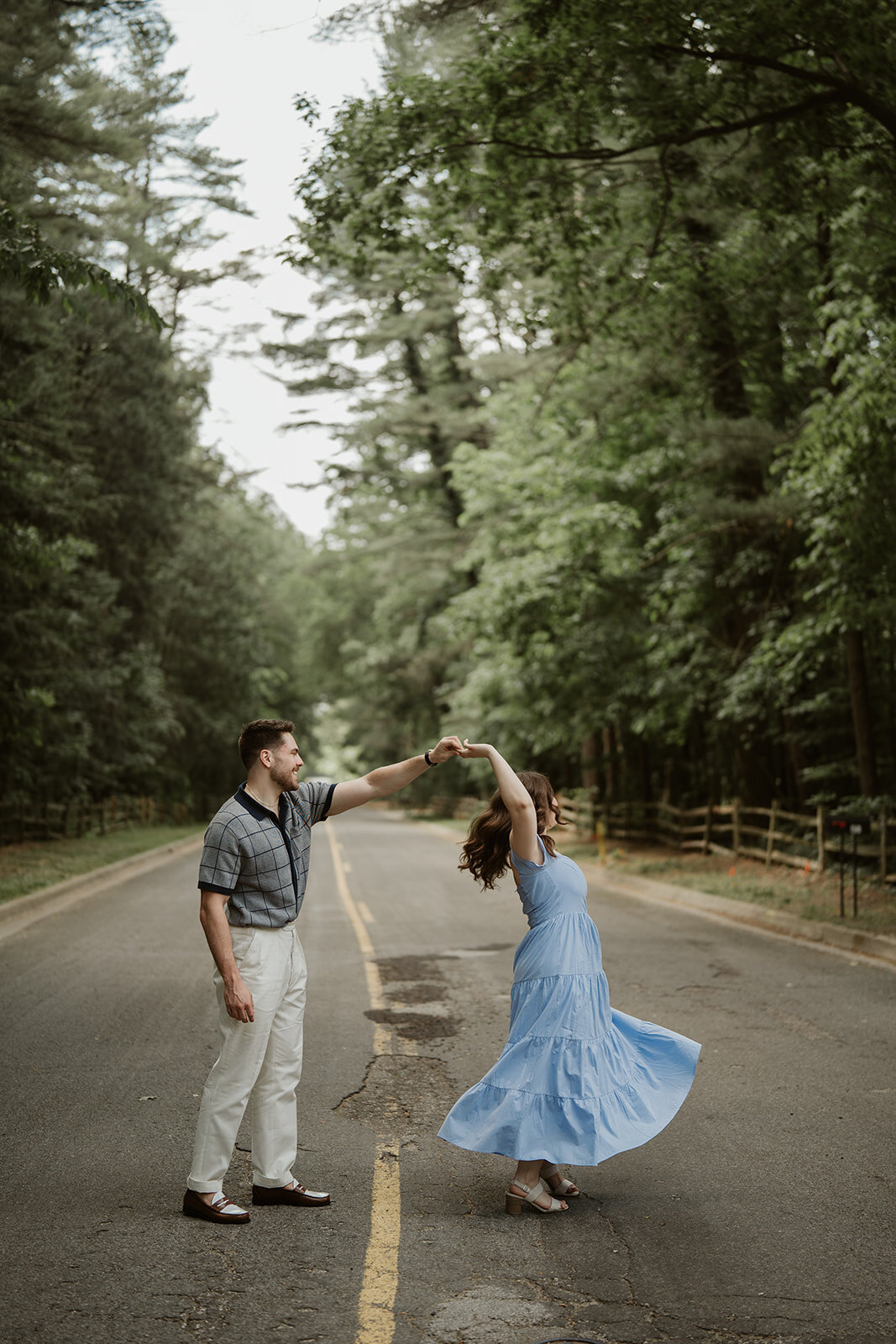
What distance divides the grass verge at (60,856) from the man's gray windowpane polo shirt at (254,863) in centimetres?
1055

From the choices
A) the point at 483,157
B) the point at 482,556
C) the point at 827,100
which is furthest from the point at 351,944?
the point at 482,556

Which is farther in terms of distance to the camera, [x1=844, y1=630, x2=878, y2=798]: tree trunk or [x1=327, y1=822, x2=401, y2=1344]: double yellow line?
[x1=844, y1=630, x2=878, y2=798]: tree trunk

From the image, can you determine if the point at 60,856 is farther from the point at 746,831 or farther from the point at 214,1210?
the point at 214,1210

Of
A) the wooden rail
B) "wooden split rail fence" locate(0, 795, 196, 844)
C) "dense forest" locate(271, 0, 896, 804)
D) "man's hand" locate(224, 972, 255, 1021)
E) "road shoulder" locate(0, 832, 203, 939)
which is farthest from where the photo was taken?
"wooden split rail fence" locate(0, 795, 196, 844)

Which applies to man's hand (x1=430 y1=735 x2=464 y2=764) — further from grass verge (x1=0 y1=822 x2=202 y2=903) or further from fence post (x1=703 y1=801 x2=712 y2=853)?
fence post (x1=703 y1=801 x2=712 y2=853)

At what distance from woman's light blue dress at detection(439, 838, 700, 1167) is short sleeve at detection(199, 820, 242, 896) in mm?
1187

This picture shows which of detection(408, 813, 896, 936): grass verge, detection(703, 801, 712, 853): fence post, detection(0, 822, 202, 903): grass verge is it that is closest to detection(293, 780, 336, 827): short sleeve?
detection(408, 813, 896, 936): grass verge

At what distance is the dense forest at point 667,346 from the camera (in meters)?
11.6

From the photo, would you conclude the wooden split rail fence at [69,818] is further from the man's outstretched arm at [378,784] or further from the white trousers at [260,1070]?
the white trousers at [260,1070]

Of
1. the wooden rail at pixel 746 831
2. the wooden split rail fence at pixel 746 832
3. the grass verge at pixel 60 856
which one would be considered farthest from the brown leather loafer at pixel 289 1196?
the wooden rail at pixel 746 831

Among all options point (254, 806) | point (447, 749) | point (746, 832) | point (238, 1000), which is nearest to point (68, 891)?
point (746, 832)

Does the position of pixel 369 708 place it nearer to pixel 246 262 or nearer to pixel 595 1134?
pixel 246 262

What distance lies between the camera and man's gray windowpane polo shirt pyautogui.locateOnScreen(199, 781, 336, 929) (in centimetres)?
464

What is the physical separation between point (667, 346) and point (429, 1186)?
51.0 feet
